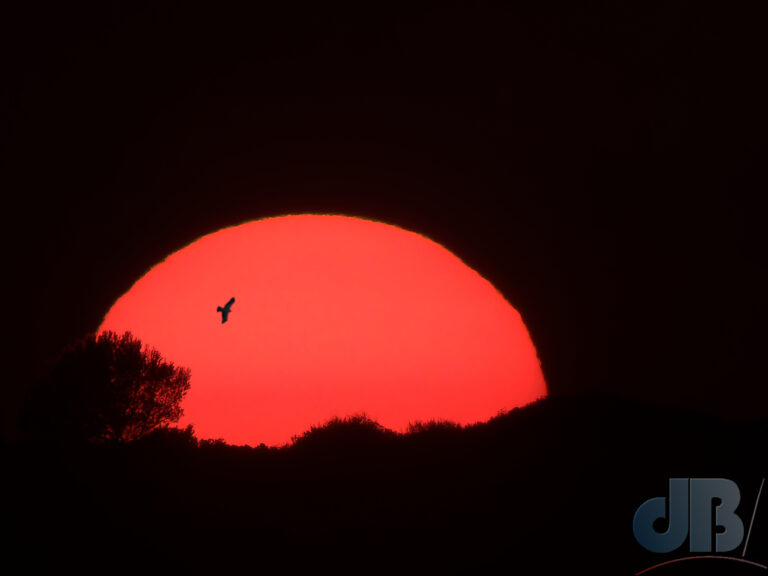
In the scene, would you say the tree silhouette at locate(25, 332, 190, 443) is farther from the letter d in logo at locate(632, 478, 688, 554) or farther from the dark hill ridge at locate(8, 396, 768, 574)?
the letter d in logo at locate(632, 478, 688, 554)

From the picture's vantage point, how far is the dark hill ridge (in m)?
15.8

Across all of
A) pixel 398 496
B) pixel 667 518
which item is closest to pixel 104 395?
pixel 398 496

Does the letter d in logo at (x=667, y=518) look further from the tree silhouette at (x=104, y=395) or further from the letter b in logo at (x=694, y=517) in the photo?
the tree silhouette at (x=104, y=395)

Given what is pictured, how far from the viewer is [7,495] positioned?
1750cm

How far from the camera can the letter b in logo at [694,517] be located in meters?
14.8

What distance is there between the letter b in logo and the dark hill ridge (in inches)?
18.6

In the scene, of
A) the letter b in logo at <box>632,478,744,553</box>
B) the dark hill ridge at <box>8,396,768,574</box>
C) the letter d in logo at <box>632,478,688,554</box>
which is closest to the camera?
the letter b in logo at <box>632,478,744,553</box>

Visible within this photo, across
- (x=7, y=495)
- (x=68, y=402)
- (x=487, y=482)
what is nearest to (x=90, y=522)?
(x=7, y=495)

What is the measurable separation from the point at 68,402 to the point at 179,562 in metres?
11.2

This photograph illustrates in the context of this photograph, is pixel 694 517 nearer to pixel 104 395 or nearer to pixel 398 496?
pixel 398 496

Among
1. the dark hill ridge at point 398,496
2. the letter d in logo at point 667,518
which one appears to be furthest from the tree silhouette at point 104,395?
the letter d in logo at point 667,518

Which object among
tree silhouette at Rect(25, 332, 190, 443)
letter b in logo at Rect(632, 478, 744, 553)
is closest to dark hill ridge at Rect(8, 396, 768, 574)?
letter b in logo at Rect(632, 478, 744, 553)

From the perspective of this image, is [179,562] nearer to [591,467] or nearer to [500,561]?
[500,561]

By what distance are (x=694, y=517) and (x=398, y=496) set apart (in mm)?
7283
